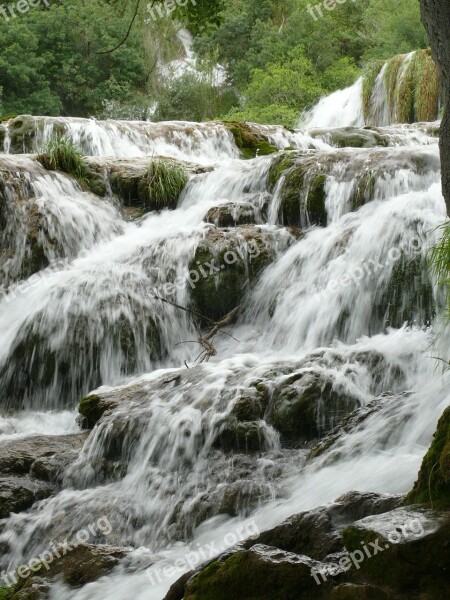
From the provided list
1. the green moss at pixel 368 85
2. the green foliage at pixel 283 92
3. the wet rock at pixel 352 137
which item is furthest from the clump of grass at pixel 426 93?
the green foliage at pixel 283 92

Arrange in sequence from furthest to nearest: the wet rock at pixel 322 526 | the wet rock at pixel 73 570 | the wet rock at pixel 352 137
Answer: the wet rock at pixel 352 137
the wet rock at pixel 73 570
the wet rock at pixel 322 526

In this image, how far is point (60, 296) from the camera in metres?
7.53

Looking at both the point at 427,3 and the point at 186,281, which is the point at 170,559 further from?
the point at 186,281

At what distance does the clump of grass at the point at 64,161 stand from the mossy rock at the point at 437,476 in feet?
27.6

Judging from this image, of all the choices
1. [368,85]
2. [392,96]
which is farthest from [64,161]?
[368,85]

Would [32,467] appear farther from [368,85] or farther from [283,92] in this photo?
[283,92]

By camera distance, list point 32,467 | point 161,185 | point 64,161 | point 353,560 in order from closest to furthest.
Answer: point 353,560
point 32,467
point 161,185
point 64,161

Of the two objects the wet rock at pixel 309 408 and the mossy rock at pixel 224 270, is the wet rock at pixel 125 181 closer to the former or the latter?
the mossy rock at pixel 224 270

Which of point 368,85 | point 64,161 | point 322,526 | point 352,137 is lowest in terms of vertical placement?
point 322,526

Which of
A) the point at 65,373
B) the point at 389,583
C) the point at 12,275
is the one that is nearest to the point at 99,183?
the point at 12,275

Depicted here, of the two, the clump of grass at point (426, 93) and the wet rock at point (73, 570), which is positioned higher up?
the clump of grass at point (426, 93)

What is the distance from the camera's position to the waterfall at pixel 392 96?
49.8 ft

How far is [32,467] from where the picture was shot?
201 inches

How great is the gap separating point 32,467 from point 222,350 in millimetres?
Result: 2449
